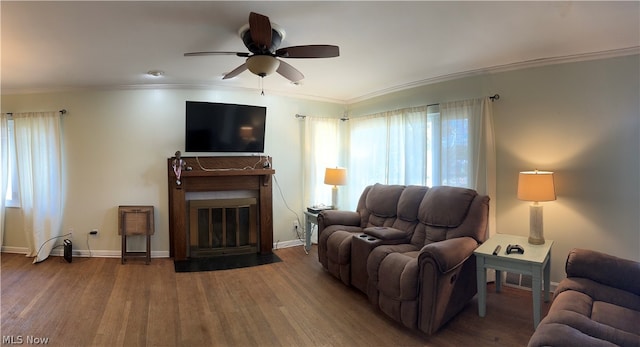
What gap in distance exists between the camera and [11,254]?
3.98 m

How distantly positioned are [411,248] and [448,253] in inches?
23.4

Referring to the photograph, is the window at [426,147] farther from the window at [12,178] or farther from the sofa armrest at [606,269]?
the window at [12,178]

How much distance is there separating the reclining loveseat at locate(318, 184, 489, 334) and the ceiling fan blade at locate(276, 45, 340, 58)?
1.62m

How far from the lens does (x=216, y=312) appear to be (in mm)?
2463

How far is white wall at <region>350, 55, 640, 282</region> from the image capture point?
2414 mm

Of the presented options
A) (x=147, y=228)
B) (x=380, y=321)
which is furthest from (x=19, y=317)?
(x=380, y=321)

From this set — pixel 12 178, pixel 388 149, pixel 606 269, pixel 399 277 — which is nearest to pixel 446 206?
pixel 399 277

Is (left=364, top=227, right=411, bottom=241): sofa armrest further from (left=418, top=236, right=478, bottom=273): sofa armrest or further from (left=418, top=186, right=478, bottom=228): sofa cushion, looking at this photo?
(left=418, top=236, right=478, bottom=273): sofa armrest

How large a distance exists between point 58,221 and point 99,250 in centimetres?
68

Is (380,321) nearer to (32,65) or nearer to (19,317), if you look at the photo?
(19,317)

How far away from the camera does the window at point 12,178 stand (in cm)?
390

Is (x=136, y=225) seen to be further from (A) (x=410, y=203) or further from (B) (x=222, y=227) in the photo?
(A) (x=410, y=203)

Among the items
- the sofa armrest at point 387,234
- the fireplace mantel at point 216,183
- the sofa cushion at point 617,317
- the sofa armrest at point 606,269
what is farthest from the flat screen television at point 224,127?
the sofa cushion at point 617,317

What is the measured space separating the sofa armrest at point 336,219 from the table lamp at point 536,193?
5.64 ft
